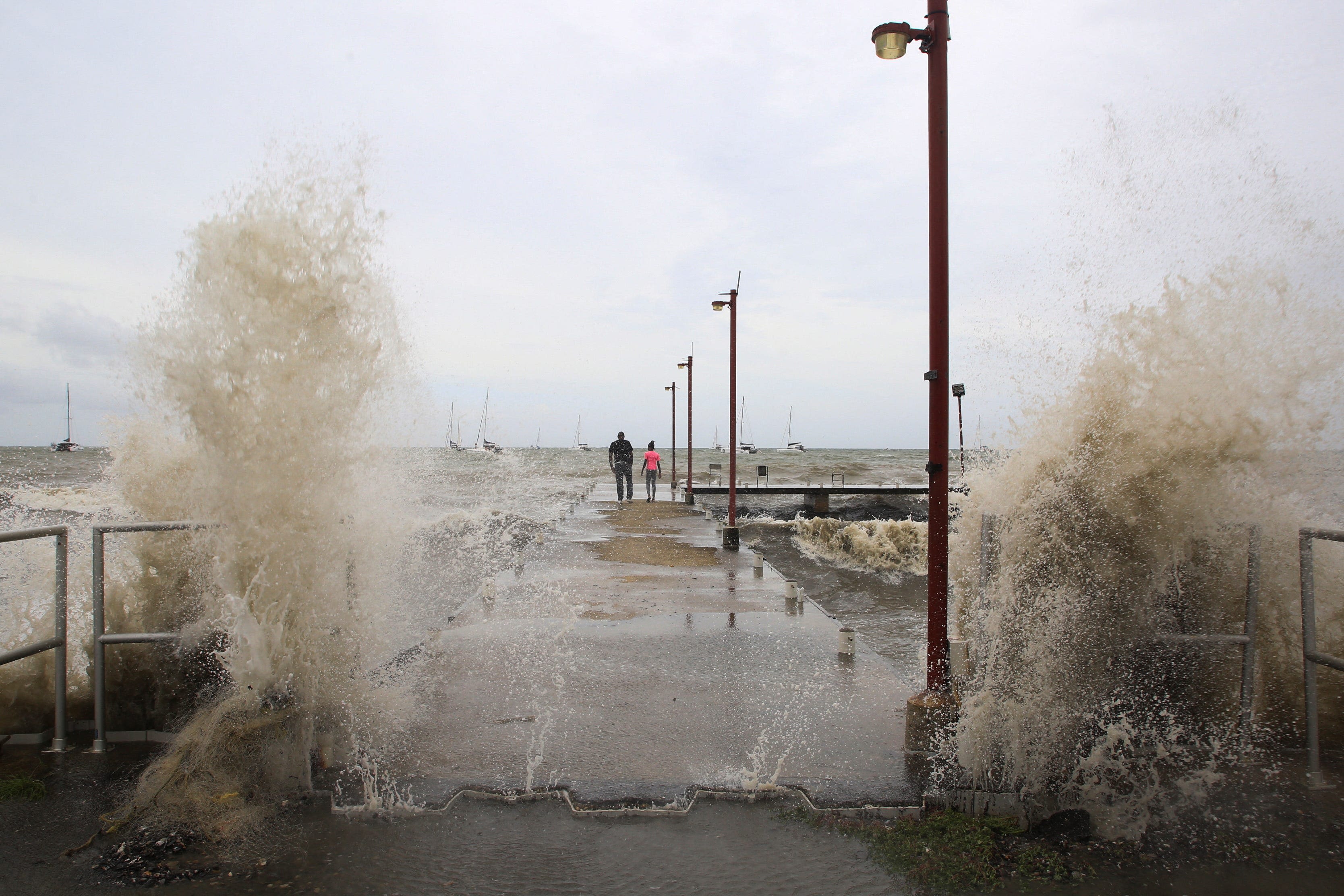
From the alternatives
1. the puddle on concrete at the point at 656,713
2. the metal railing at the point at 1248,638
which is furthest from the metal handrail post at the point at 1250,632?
the puddle on concrete at the point at 656,713

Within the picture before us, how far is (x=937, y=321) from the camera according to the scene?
5020mm

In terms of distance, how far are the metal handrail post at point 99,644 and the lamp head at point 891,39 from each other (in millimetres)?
5302

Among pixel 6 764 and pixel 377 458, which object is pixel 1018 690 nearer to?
pixel 377 458

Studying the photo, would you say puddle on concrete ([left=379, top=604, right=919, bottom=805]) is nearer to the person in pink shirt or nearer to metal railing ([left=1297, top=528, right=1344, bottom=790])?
metal railing ([left=1297, top=528, right=1344, bottom=790])

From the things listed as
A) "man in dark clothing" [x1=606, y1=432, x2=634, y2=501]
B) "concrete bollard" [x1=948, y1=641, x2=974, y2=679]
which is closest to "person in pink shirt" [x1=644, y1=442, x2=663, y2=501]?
"man in dark clothing" [x1=606, y1=432, x2=634, y2=501]

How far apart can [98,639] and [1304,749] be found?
6667 mm

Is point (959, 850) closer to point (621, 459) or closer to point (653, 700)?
point (653, 700)

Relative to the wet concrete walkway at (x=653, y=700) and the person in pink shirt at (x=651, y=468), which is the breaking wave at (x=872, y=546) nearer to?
the person in pink shirt at (x=651, y=468)

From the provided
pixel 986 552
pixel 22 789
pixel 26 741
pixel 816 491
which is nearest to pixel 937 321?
pixel 986 552

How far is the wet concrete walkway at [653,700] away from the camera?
4.18 meters

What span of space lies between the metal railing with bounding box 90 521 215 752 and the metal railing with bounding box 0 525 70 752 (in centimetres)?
13

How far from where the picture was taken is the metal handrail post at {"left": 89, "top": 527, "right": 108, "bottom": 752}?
4.46 m

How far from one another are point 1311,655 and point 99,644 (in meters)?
6.36

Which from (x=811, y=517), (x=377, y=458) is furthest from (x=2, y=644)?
(x=811, y=517)
